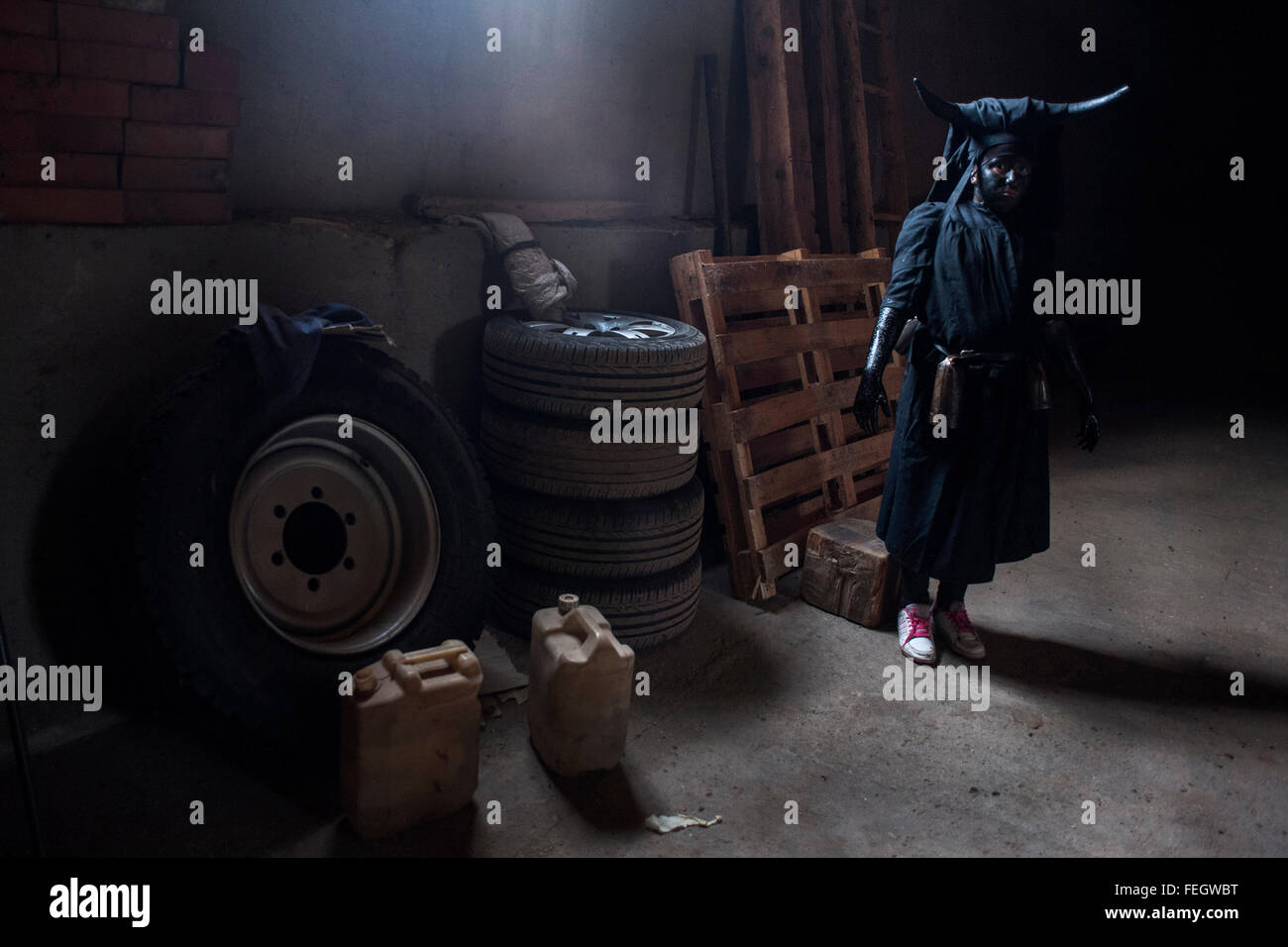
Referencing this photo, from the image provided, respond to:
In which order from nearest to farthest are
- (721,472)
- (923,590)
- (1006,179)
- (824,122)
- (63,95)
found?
Answer: (63,95) → (1006,179) → (923,590) → (721,472) → (824,122)

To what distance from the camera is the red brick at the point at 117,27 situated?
2.33 metres

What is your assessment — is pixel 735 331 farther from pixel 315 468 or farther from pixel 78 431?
pixel 78 431

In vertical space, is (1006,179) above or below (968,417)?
above

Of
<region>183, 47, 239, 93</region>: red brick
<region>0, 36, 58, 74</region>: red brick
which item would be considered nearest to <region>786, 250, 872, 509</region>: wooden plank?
<region>183, 47, 239, 93</region>: red brick

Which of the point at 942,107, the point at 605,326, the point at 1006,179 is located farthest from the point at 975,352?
the point at 605,326

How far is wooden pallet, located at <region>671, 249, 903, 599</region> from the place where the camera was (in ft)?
12.1

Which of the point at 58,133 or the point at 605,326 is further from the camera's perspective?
the point at 605,326

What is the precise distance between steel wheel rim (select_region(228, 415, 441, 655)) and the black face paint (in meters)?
2.06

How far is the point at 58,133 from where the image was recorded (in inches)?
Answer: 93.0

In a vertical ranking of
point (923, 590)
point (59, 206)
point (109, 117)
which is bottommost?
point (923, 590)

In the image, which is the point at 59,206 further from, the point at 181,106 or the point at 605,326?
the point at 605,326

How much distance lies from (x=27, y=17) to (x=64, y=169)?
0.36 metres

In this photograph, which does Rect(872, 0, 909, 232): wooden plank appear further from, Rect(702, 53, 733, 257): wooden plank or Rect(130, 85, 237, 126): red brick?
Rect(130, 85, 237, 126): red brick

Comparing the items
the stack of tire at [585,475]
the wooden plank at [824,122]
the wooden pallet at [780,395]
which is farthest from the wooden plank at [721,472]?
the wooden plank at [824,122]
